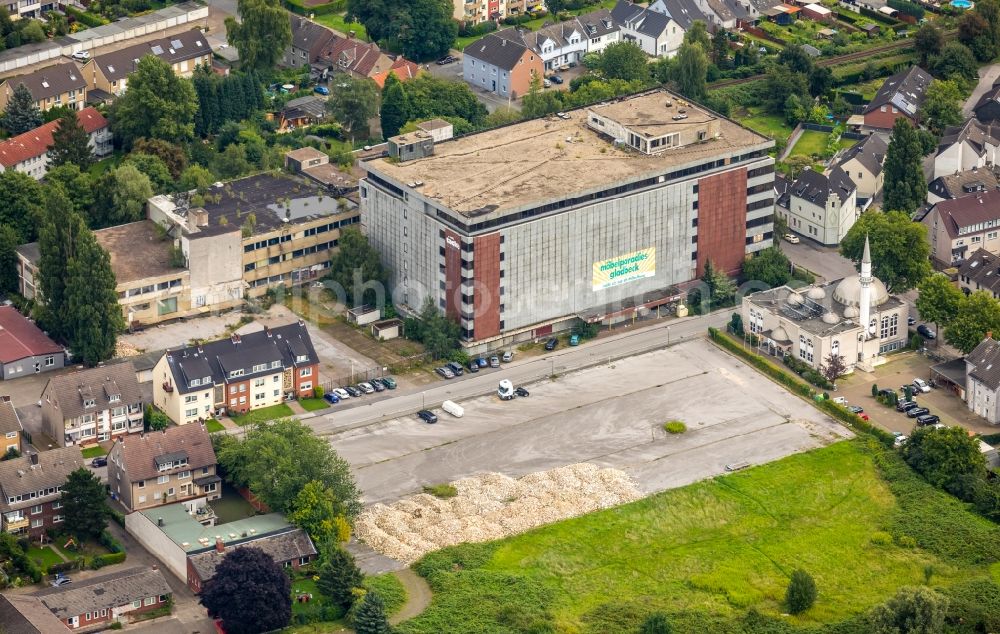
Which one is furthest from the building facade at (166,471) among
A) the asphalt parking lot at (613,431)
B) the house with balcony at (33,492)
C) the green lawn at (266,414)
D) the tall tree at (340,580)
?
the tall tree at (340,580)

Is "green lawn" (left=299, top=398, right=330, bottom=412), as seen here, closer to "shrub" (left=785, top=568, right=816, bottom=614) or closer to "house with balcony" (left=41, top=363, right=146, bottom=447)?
"house with balcony" (left=41, top=363, right=146, bottom=447)

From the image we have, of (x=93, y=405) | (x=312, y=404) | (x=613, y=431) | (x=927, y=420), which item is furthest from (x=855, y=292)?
(x=93, y=405)

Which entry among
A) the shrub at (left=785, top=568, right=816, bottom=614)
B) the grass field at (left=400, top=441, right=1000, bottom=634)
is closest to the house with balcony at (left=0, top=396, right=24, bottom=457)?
the grass field at (left=400, top=441, right=1000, bottom=634)

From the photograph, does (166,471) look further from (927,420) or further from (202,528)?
(927,420)

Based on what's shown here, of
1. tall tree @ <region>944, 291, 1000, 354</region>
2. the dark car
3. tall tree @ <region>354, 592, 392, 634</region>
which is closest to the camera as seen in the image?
tall tree @ <region>354, 592, 392, 634</region>

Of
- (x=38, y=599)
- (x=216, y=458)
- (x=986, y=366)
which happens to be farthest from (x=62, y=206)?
(x=986, y=366)
